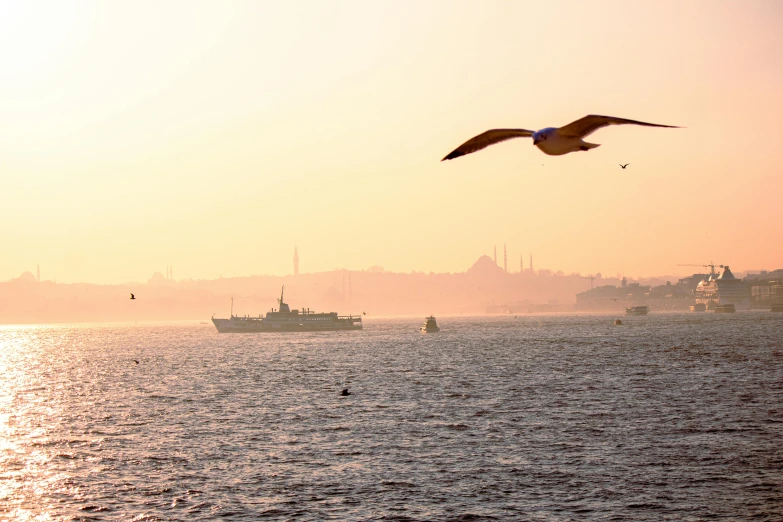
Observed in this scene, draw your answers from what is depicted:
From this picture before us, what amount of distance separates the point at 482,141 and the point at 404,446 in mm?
40316

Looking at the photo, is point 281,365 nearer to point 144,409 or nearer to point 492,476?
point 144,409

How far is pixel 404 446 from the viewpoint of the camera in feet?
156

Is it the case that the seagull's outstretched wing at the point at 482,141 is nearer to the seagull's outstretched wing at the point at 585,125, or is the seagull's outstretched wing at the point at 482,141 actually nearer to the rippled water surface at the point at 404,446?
the seagull's outstretched wing at the point at 585,125

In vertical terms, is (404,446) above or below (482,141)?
below

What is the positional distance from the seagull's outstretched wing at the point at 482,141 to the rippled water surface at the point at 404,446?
26.4m

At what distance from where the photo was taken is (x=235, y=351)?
156 meters

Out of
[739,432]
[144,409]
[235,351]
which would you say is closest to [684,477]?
[739,432]

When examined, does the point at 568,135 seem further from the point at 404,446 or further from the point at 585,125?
the point at 404,446

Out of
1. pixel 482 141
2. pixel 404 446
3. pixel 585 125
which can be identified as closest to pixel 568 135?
pixel 585 125

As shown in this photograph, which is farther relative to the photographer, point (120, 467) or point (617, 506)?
point (120, 467)

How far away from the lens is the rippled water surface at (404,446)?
1361 inches

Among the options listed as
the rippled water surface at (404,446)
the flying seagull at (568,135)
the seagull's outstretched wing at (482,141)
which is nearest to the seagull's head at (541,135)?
the flying seagull at (568,135)

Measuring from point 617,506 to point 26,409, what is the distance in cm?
5970

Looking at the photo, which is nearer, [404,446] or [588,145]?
[588,145]
